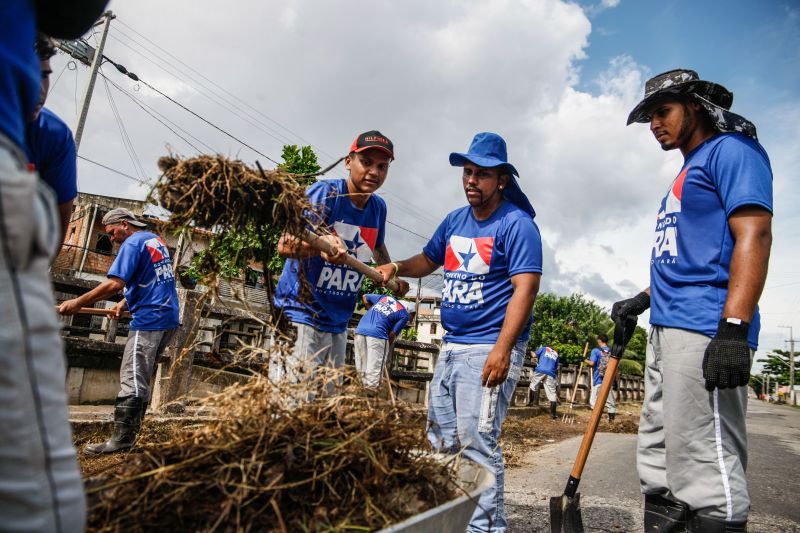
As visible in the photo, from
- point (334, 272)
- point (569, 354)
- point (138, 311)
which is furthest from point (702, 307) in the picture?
point (569, 354)

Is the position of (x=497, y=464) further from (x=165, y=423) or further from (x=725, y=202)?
(x=165, y=423)

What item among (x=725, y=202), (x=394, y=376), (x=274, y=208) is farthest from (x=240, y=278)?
(x=394, y=376)

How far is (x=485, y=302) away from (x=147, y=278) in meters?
3.20

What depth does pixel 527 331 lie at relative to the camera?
3.16m

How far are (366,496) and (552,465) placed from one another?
5307mm

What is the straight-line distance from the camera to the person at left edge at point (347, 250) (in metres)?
3.09

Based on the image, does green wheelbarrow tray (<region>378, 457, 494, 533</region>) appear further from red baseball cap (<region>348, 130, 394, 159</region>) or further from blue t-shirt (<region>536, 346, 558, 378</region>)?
blue t-shirt (<region>536, 346, 558, 378</region>)

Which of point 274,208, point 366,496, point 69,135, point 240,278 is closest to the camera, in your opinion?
point 366,496

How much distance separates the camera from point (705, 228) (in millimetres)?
2396

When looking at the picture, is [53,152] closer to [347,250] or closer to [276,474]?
[347,250]

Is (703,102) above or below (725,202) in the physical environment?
above

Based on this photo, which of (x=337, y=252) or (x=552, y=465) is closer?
(x=337, y=252)

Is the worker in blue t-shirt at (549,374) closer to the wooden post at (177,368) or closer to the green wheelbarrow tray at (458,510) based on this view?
the wooden post at (177,368)

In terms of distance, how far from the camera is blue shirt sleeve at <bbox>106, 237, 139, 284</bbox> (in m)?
4.40
